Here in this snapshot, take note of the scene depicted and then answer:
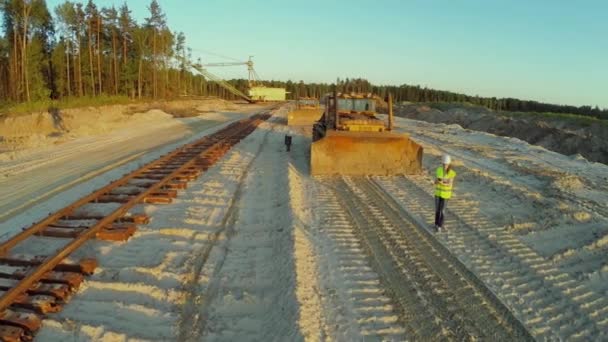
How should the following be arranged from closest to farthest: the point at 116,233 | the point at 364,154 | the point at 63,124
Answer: the point at 116,233 → the point at 364,154 → the point at 63,124

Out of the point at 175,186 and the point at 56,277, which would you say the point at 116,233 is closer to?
the point at 56,277

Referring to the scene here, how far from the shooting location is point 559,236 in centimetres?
799

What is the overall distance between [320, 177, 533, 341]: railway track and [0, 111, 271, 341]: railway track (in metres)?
3.80

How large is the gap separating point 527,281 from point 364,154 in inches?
284

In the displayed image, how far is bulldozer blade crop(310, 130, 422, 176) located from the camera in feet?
41.8

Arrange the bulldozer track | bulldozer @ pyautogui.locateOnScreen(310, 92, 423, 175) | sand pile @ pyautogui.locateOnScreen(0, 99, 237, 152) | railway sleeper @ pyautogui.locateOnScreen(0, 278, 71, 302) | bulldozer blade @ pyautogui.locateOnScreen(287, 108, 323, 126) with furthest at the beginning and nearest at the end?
bulldozer blade @ pyautogui.locateOnScreen(287, 108, 323, 126)
sand pile @ pyautogui.locateOnScreen(0, 99, 237, 152)
bulldozer @ pyautogui.locateOnScreen(310, 92, 423, 175)
railway sleeper @ pyautogui.locateOnScreen(0, 278, 71, 302)
the bulldozer track

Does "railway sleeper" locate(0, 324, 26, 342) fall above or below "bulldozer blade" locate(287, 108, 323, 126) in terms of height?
below

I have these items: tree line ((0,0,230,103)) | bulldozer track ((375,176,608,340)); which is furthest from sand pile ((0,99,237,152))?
bulldozer track ((375,176,608,340))

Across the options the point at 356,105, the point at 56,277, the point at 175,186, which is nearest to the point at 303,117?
the point at 356,105

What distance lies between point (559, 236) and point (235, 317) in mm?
5926

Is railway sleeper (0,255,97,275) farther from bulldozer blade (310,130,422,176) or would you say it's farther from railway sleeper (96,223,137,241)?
bulldozer blade (310,130,422,176)

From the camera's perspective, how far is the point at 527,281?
6117mm

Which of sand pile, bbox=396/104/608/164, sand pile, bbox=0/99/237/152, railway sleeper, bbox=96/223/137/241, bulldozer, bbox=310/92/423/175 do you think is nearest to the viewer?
railway sleeper, bbox=96/223/137/241

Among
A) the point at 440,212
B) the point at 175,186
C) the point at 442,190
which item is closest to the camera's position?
the point at 440,212
